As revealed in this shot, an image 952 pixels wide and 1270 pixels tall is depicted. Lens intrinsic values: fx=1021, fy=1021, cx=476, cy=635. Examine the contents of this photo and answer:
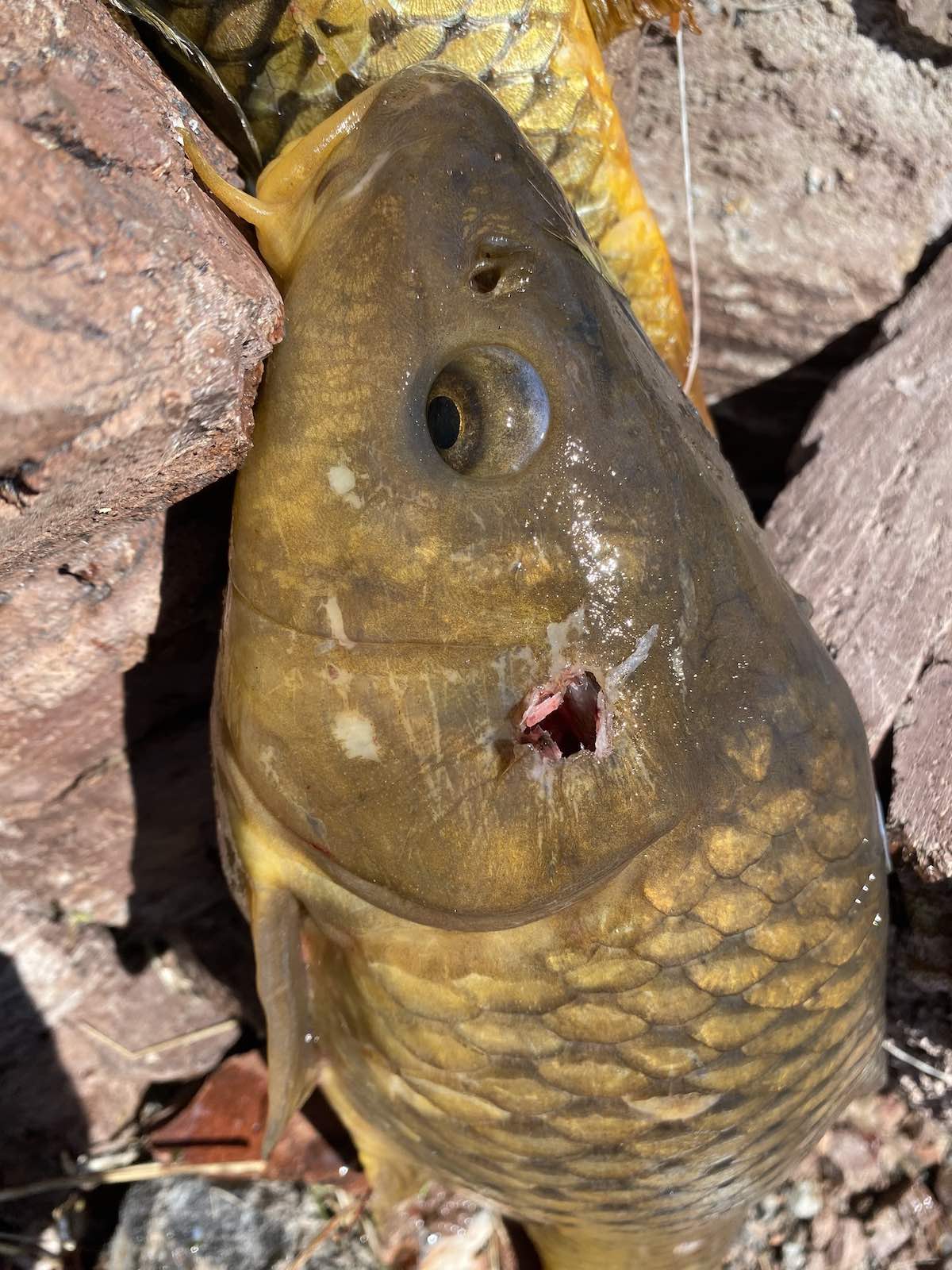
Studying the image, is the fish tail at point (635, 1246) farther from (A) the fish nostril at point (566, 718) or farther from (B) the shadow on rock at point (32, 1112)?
(B) the shadow on rock at point (32, 1112)

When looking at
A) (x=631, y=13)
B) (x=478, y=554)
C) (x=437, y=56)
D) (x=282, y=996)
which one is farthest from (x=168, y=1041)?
(x=631, y=13)

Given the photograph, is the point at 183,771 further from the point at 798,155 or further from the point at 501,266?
the point at 798,155

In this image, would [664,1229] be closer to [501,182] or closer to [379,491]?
[379,491]

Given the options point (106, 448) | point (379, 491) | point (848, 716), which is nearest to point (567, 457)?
point (379, 491)

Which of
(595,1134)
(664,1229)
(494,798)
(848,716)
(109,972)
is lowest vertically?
(109,972)

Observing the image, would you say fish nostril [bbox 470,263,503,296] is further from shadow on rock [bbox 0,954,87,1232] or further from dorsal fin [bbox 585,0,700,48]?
shadow on rock [bbox 0,954,87,1232]

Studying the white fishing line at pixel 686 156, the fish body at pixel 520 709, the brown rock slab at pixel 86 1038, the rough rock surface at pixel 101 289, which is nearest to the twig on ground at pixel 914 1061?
the fish body at pixel 520 709

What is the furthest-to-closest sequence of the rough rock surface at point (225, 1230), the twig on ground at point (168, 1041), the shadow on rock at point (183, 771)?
1. the twig on ground at point (168, 1041)
2. the rough rock surface at point (225, 1230)
3. the shadow on rock at point (183, 771)
